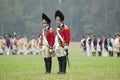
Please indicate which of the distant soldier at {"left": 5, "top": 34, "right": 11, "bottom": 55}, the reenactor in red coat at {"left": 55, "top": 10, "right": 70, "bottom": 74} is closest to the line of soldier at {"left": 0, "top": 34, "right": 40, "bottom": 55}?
the distant soldier at {"left": 5, "top": 34, "right": 11, "bottom": 55}

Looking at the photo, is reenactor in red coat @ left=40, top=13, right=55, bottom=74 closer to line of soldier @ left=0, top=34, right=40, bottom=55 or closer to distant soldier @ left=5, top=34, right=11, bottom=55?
distant soldier @ left=5, top=34, right=11, bottom=55

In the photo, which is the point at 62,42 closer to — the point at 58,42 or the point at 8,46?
Answer: the point at 58,42

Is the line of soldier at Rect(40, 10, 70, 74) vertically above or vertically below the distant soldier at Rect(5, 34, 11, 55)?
below

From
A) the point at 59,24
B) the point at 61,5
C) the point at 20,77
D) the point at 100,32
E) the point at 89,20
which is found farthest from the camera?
the point at 61,5

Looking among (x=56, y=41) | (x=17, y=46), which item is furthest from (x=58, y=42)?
(x=17, y=46)

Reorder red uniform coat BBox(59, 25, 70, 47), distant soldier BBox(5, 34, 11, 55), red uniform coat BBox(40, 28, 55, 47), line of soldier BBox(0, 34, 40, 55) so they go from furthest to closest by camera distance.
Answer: line of soldier BBox(0, 34, 40, 55)
distant soldier BBox(5, 34, 11, 55)
red uniform coat BBox(40, 28, 55, 47)
red uniform coat BBox(59, 25, 70, 47)

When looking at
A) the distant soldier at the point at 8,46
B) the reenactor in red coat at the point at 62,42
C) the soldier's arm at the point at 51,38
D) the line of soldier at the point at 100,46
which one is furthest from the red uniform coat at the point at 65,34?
the distant soldier at the point at 8,46

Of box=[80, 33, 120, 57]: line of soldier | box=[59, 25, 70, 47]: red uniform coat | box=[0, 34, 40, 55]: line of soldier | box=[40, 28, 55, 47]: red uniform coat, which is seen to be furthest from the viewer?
box=[0, 34, 40, 55]: line of soldier

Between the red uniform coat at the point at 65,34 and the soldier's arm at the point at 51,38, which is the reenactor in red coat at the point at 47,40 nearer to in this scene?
the soldier's arm at the point at 51,38

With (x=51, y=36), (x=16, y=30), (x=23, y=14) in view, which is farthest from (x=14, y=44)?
(x=23, y=14)

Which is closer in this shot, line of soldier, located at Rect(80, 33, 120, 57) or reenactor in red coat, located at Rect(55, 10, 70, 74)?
reenactor in red coat, located at Rect(55, 10, 70, 74)

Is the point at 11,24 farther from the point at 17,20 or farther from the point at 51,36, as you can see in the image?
the point at 51,36

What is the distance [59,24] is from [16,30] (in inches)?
2394

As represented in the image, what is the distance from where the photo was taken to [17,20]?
81.9m
